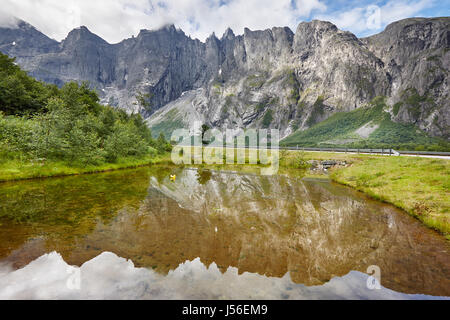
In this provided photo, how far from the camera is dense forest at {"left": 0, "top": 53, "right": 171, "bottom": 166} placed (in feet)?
79.1

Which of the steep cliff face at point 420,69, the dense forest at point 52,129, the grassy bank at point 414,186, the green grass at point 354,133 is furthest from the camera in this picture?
the steep cliff face at point 420,69

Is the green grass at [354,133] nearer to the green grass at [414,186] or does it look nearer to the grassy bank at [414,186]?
the green grass at [414,186]

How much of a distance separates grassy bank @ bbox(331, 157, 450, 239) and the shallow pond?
2.67 feet

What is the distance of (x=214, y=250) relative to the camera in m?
7.93

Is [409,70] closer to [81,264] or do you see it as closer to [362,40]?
[362,40]

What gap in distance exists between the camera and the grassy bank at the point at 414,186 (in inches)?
449

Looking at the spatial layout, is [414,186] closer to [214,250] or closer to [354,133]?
[214,250]

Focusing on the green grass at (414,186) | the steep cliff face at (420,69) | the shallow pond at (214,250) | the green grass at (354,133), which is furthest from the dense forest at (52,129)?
the steep cliff face at (420,69)

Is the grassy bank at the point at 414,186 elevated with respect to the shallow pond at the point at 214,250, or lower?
elevated

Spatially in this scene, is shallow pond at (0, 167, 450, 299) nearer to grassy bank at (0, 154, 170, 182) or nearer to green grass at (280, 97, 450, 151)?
grassy bank at (0, 154, 170, 182)

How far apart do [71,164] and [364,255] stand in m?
33.0

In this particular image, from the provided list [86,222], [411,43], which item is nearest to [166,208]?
[86,222]

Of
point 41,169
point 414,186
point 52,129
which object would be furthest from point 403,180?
point 52,129

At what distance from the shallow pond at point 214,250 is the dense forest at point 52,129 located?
545 inches
